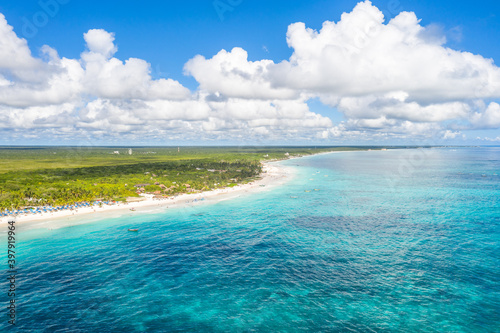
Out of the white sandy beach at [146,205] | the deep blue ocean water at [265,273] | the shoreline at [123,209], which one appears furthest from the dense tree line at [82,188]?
the deep blue ocean water at [265,273]

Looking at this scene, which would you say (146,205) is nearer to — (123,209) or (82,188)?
(123,209)

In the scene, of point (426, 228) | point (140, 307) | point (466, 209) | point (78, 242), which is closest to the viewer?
point (140, 307)

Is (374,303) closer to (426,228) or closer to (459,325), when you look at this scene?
(459,325)

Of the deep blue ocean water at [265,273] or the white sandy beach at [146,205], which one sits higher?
the white sandy beach at [146,205]

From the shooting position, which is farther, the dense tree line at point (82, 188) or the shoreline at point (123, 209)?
the dense tree line at point (82, 188)

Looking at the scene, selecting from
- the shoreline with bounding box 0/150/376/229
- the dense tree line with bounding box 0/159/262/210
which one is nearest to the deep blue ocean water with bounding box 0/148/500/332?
the shoreline with bounding box 0/150/376/229

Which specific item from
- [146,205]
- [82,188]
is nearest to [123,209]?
[146,205]

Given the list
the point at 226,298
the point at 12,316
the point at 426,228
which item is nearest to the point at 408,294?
the point at 226,298

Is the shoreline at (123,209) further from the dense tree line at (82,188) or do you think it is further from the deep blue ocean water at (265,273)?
the dense tree line at (82,188)
